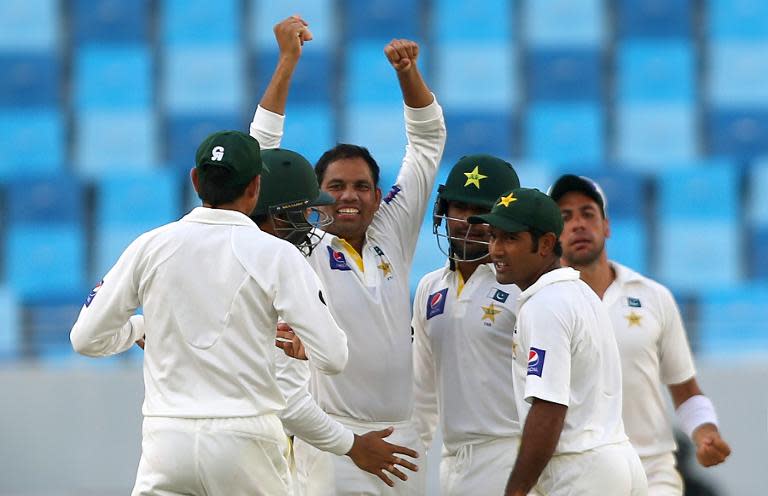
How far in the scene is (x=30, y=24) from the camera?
1213cm

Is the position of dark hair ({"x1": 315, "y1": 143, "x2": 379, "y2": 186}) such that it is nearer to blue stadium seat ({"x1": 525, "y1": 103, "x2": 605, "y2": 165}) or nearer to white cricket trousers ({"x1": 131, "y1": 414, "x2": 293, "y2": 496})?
white cricket trousers ({"x1": 131, "y1": 414, "x2": 293, "y2": 496})

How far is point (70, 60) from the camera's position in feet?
40.2

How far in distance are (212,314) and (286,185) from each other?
0.58 m

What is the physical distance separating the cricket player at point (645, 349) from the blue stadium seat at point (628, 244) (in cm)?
691

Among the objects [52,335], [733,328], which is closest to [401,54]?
[52,335]

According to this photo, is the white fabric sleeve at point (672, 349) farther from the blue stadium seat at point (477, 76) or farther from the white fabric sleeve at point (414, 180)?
the blue stadium seat at point (477, 76)

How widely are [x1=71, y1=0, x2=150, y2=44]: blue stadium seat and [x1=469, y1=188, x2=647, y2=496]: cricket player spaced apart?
952cm

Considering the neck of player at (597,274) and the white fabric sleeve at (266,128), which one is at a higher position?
the white fabric sleeve at (266,128)

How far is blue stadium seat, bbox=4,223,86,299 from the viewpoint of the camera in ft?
36.2

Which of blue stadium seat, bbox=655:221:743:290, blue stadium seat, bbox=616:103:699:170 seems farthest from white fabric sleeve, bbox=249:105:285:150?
blue stadium seat, bbox=616:103:699:170

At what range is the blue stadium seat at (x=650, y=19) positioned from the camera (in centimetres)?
1231

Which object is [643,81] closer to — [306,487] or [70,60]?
[70,60]

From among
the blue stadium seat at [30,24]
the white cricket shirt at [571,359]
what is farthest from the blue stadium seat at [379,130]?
the white cricket shirt at [571,359]

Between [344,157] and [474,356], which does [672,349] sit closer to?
[474,356]
